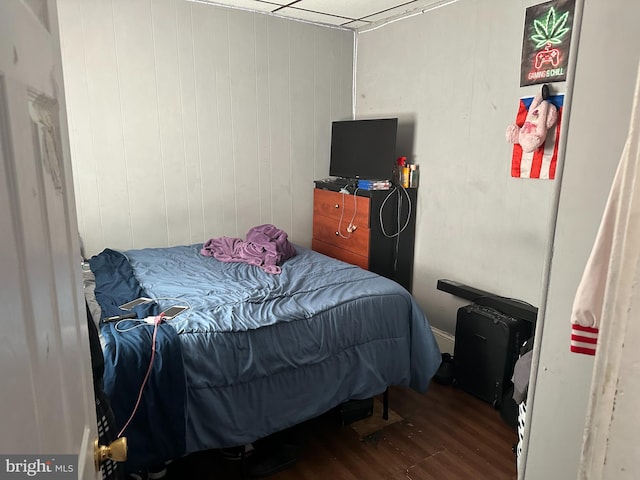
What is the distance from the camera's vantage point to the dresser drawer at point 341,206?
328cm

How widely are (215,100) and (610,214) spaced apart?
10.0 ft

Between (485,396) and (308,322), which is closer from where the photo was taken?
(308,322)

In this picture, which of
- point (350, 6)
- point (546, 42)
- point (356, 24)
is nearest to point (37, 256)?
point (546, 42)

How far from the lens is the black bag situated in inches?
101

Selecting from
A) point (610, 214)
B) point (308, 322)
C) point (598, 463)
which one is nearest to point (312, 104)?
point (308, 322)

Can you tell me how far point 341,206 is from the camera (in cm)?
351

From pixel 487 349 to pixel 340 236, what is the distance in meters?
1.40

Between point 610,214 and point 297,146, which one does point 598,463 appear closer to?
point 610,214

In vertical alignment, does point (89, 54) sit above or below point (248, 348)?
above

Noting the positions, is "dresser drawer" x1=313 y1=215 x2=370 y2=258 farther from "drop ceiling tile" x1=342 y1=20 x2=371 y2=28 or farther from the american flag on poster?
"drop ceiling tile" x1=342 y1=20 x2=371 y2=28

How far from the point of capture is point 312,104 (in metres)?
3.79

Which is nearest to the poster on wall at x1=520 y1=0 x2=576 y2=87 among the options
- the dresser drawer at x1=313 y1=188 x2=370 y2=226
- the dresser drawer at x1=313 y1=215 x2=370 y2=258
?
the dresser drawer at x1=313 y1=188 x2=370 y2=226

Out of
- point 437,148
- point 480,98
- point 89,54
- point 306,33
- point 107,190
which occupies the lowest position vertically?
point 107,190

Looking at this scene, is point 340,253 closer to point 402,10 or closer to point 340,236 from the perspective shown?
point 340,236
